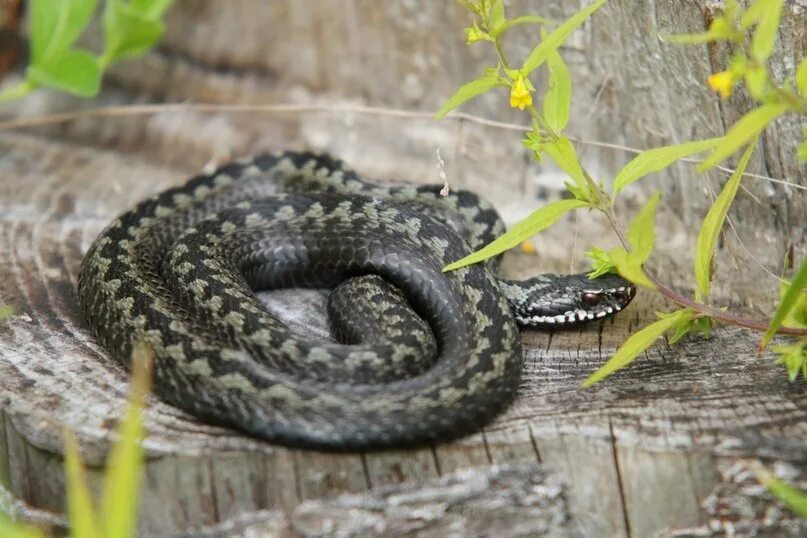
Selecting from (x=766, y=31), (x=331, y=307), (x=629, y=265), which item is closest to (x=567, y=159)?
(x=629, y=265)

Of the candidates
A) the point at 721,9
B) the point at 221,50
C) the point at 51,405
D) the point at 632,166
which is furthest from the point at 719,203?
the point at 221,50

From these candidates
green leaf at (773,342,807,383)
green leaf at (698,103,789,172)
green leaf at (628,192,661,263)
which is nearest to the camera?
green leaf at (698,103,789,172)

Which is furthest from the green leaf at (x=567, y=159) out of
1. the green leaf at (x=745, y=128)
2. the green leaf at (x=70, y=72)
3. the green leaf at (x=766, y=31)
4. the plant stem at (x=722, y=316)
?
the green leaf at (x=70, y=72)

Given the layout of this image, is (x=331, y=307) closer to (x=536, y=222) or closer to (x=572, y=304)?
(x=572, y=304)

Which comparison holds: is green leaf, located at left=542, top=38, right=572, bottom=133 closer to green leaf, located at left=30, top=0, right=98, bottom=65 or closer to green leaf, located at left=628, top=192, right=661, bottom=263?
green leaf, located at left=628, top=192, right=661, bottom=263

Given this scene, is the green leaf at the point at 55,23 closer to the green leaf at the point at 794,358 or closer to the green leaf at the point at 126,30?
the green leaf at the point at 126,30

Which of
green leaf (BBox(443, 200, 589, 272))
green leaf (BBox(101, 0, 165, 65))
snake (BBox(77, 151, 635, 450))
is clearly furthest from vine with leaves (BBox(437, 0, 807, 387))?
green leaf (BBox(101, 0, 165, 65))
